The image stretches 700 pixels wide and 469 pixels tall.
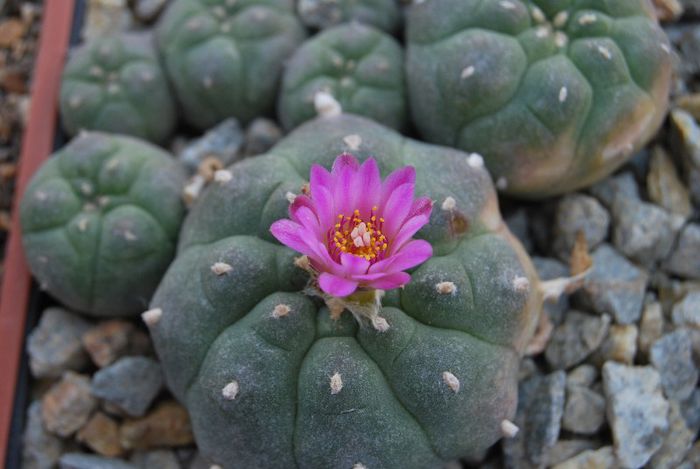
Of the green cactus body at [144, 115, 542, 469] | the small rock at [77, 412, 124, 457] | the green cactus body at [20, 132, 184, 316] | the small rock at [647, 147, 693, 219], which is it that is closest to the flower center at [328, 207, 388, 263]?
the green cactus body at [144, 115, 542, 469]

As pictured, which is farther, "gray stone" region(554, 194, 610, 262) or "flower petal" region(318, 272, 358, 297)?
"gray stone" region(554, 194, 610, 262)

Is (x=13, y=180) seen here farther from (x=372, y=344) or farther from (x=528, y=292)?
(x=528, y=292)

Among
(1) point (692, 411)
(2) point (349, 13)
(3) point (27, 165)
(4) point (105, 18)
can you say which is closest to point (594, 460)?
(1) point (692, 411)

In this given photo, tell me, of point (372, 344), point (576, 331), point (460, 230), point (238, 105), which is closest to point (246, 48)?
point (238, 105)

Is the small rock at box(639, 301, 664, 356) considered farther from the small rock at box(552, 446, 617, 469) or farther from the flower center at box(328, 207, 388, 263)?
the flower center at box(328, 207, 388, 263)

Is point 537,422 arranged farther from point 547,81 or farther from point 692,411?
point 547,81
